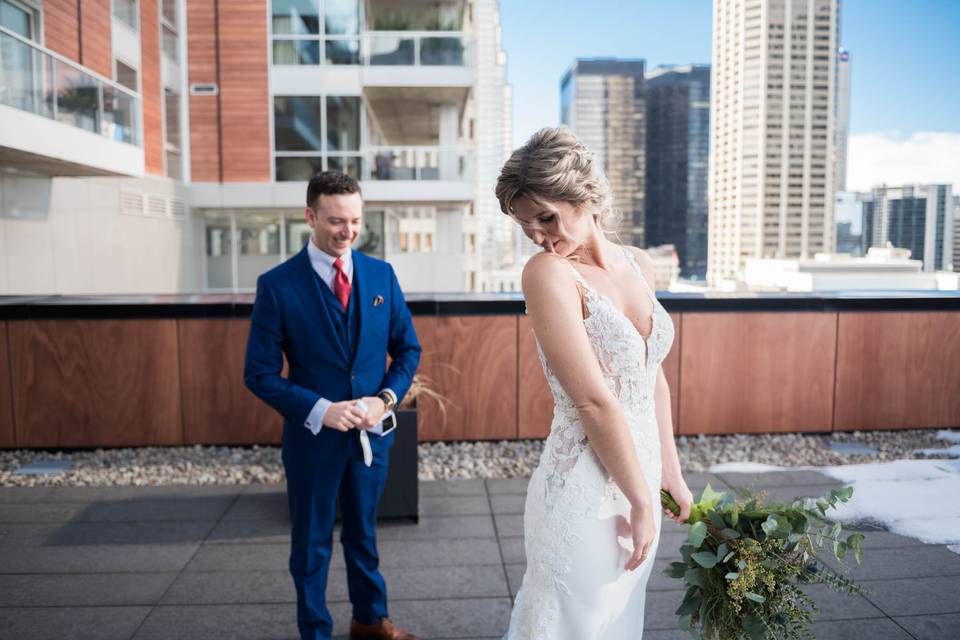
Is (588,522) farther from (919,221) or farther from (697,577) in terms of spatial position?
(919,221)

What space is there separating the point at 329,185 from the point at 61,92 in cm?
958

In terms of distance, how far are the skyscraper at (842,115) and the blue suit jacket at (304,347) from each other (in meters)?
109

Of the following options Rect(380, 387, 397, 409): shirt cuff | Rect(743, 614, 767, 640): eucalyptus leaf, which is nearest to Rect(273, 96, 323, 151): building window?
Rect(380, 387, 397, 409): shirt cuff

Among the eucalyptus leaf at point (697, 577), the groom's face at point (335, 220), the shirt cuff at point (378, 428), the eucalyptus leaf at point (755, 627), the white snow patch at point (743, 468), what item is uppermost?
the groom's face at point (335, 220)

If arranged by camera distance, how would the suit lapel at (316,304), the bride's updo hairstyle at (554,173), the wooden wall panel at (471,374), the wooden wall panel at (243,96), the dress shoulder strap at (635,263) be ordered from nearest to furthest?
the bride's updo hairstyle at (554,173), the dress shoulder strap at (635,263), the suit lapel at (316,304), the wooden wall panel at (471,374), the wooden wall panel at (243,96)

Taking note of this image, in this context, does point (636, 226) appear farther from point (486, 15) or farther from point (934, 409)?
point (934, 409)

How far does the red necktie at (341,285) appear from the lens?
285 cm

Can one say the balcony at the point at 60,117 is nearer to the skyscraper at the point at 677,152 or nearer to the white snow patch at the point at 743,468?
the white snow patch at the point at 743,468

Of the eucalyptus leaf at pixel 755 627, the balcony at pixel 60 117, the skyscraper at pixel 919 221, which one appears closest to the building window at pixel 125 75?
the balcony at pixel 60 117

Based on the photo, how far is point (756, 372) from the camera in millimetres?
A: 6117

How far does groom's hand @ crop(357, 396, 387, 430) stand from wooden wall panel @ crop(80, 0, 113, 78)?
13.7 metres

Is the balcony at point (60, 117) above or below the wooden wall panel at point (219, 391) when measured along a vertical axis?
above

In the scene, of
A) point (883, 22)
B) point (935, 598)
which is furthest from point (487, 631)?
point (883, 22)

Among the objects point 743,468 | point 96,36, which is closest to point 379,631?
point 743,468
